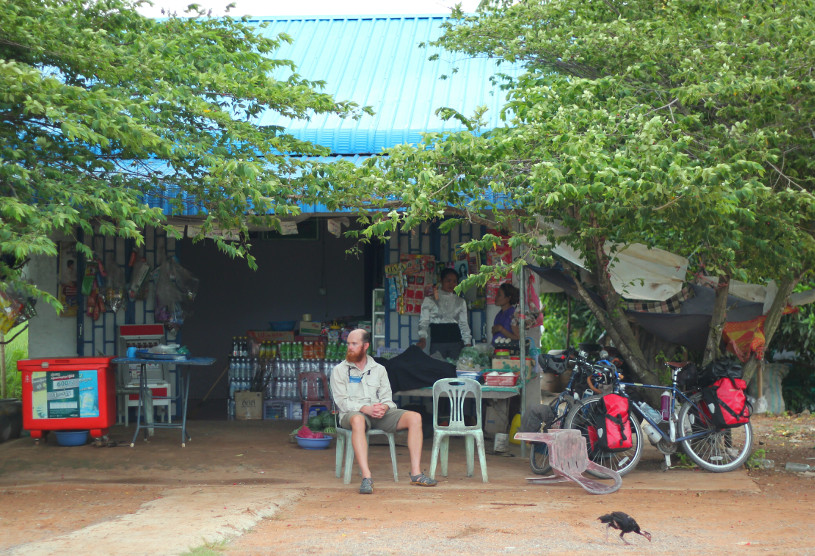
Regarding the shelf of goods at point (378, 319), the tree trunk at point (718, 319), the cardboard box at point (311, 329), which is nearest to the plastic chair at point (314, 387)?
the cardboard box at point (311, 329)

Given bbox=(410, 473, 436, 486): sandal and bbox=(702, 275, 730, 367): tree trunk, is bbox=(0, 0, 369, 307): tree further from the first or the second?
bbox=(702, 275, 730, 367): tree trunk

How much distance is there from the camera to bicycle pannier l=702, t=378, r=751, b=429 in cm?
765

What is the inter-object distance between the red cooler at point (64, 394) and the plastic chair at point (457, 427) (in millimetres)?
3566

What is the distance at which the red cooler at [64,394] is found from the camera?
8.68 meters

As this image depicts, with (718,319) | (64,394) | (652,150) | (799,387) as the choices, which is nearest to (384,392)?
(652,150)

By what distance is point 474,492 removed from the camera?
7055 mm

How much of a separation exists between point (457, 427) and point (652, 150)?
2.88 m

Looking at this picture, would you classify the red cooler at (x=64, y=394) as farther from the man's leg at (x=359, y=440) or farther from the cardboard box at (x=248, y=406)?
the man's leg at (x=359, y=440)

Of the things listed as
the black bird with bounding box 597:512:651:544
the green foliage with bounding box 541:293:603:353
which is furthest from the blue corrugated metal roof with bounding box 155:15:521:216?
the green foliage with bounding box 541:293:603:353

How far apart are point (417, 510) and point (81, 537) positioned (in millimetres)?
2306

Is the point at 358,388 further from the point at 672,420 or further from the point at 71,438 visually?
the point at 71,438

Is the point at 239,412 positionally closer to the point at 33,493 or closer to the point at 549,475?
the point at 33,493

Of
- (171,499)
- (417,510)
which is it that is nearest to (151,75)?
(171,499)

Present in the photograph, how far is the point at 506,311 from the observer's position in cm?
962
